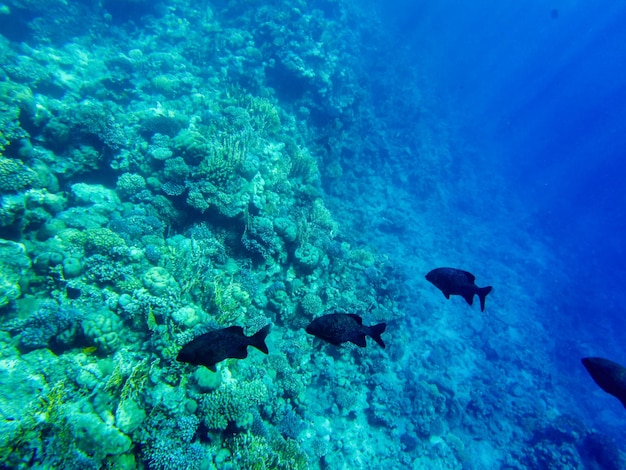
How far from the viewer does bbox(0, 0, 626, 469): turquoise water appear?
16.5ft

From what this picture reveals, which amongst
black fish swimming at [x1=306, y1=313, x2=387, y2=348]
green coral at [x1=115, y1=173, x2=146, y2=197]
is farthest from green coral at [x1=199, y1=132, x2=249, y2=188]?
black fish swimming at [x1=306, y1=313, x2=387, y2=348]

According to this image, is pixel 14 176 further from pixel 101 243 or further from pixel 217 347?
pixel 217 347

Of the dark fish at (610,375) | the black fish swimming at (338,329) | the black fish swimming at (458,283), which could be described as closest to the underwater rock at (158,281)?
the black fish swimming at (338,329)

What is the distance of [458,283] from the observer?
385 centimetres

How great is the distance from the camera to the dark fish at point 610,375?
318cm

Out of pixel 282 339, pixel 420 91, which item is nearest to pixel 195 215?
pixel 282 339

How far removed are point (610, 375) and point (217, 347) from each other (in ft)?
14.1

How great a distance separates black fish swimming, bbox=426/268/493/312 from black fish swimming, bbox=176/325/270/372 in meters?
2.51

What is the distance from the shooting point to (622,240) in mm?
36594

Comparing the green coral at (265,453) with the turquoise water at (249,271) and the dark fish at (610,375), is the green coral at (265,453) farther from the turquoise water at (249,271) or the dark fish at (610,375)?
the dark fish at (610,375)

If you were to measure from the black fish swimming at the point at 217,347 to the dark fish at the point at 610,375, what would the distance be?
12.1ft

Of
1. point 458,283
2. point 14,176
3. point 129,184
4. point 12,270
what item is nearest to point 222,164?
point 129,184

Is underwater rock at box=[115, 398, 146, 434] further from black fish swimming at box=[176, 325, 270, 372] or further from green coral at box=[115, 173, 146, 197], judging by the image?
green coral at box=[115, 173, 146, 197]

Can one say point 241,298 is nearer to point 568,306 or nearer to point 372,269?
point 372,269
